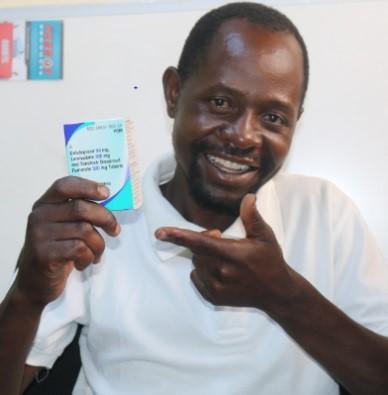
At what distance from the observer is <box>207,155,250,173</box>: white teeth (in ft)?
2.56

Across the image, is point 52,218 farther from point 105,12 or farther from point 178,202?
point 105,12

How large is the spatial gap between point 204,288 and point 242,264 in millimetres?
74

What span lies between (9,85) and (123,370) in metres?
0.69

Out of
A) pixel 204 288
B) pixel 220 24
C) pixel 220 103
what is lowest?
pixel 204 288

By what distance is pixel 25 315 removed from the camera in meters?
0.72

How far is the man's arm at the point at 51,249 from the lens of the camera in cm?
62

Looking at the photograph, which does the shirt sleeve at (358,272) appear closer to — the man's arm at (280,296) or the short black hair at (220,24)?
the man's arm at (280,296)

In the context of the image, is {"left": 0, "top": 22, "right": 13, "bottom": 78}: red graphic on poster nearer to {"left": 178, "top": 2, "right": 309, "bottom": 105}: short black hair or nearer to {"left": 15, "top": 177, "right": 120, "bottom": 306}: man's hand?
{"left": 178, "top": 2, "right": 309, "bottom": 105}: short black hair

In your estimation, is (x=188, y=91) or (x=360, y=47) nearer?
(x=188, y=91)

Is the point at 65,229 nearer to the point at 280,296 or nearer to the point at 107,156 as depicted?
the point at 107,156

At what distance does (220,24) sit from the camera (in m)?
0.81

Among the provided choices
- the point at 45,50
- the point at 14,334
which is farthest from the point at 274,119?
the point at 45,50

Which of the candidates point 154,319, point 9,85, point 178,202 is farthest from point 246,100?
point 9,85

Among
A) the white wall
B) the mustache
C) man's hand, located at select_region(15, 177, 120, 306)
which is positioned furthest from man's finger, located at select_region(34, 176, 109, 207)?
the white wall
